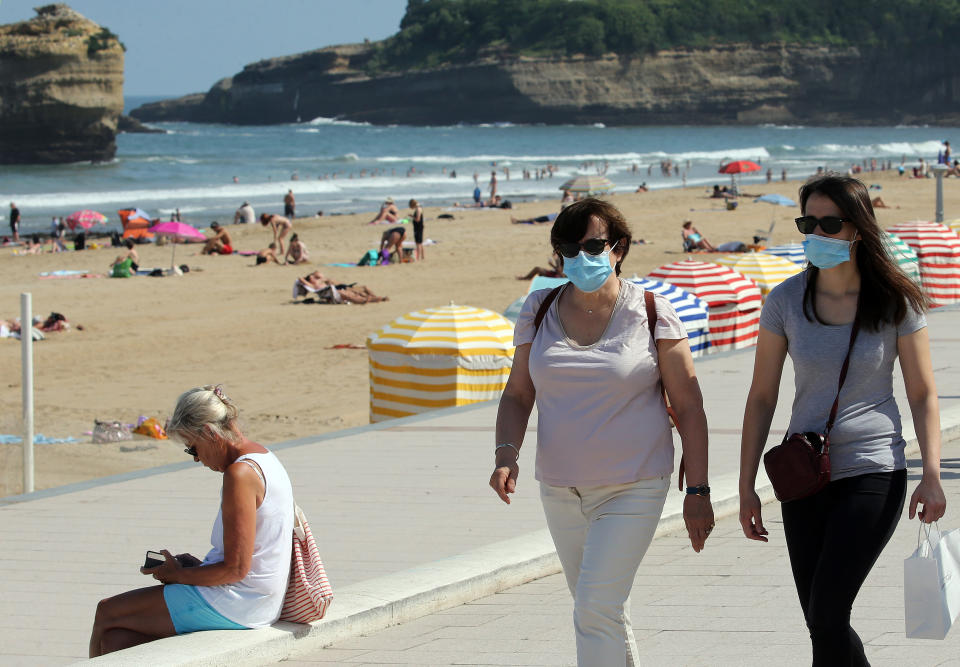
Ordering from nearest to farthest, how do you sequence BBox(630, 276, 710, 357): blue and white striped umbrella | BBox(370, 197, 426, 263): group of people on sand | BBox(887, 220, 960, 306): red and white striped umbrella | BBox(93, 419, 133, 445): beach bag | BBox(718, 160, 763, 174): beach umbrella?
BBox(630, 276, 710, 357): blue and white striped umbrella
BBox(93, 419, 133, 445): beach bag
BBox(887, 220, 960, 306): red and white striped umbrella
BBox(370, 197, 426, 263): group of people on sand
BBox(718, 160, 763, 174): beach umbrella

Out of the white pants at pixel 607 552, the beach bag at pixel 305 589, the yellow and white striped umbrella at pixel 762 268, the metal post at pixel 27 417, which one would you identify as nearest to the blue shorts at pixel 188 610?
the beach bag at pixel 305 589

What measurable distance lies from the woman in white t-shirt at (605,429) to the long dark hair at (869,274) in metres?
0.45

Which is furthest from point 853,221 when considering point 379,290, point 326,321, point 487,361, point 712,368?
point 379,290

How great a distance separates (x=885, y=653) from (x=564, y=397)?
151cm

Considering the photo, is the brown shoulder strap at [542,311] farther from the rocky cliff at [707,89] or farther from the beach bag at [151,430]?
the rocky cliff at [707,89]

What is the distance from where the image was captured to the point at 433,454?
298 inches

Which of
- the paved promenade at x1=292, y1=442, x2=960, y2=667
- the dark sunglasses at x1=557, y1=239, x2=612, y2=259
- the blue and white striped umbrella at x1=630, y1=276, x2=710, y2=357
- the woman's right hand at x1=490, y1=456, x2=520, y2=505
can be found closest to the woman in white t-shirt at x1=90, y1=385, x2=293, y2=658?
the paved promenade at x1=292, y1=442, x2=960, y2=667

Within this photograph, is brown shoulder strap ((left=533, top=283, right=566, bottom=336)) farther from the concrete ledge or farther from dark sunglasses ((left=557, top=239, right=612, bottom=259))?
the concrete ledge

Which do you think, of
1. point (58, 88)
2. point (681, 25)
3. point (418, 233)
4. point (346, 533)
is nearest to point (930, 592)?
point (346, 533)

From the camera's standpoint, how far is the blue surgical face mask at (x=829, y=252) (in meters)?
3.26

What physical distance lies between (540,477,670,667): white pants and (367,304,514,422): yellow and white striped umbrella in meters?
5.89

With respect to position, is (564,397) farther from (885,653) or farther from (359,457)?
(359,457)

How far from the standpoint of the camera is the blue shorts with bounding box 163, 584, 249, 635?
4.03 metres

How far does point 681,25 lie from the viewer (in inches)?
6757
